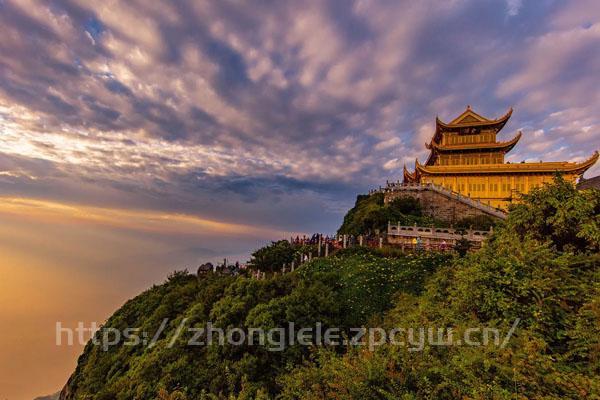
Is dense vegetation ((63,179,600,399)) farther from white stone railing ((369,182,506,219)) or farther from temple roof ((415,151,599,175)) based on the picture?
temple roof ((415,151,599,175))

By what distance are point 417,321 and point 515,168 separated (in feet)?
122

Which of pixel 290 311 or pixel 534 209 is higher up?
pixel 534 209

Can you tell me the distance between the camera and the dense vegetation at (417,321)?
18.5 feet

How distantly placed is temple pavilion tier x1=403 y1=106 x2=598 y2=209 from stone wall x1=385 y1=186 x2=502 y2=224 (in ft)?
12.2

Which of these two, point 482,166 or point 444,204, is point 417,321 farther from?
point 482,166

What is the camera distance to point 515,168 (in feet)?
124

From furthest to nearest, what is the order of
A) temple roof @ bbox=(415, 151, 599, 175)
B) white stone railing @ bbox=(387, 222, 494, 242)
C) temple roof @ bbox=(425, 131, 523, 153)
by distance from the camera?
temple roof @ bbox=(425, 131, 523, 153) → temple roof @ bbox=(415, 151, 599, 175) → white stone railing @ bbox=(387, 222, 494, 242)

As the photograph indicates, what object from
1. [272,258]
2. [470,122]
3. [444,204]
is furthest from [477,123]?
[272,258]

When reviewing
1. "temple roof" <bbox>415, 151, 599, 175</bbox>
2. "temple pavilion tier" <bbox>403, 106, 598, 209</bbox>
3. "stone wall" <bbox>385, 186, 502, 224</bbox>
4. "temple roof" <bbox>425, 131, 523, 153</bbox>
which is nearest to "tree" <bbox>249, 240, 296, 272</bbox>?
"stone wall" <bbox>385, 186, 502, 224</bbox>

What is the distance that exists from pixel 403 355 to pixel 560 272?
4.66 metres

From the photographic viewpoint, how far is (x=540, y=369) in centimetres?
520

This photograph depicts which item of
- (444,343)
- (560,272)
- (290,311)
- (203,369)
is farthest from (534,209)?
(203,369)

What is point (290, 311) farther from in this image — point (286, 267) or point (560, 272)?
point (286, 267)

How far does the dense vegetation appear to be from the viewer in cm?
565
